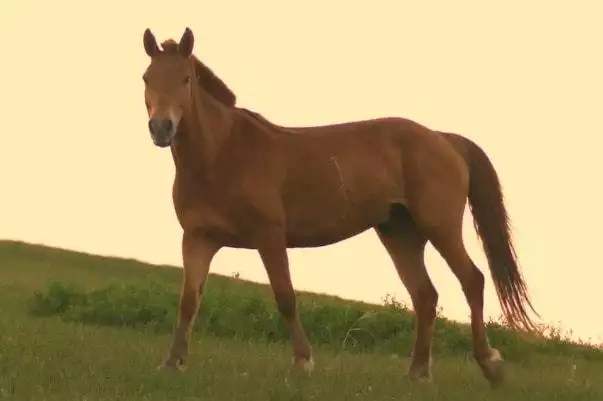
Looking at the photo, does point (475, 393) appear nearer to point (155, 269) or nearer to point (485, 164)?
point (485, 164)

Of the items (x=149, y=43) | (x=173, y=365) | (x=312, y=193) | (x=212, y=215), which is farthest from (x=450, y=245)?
(x=149, y=43)

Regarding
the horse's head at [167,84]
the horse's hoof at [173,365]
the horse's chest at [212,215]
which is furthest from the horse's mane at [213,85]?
the horse's hoof at [173,365]

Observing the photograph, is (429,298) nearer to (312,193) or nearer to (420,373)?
(420,373)

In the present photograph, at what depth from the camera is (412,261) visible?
372 inches

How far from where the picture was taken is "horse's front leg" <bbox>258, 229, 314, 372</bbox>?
8242mm

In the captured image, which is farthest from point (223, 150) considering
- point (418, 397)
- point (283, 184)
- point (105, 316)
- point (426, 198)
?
point (105, 316)

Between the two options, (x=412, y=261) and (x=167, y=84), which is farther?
(x=412, y=261)

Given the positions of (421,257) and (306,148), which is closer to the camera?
(306,148)

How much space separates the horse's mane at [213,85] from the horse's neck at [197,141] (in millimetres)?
239

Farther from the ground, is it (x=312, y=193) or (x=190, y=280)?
(x=312, y=193)

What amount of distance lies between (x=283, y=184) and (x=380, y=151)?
1.09m

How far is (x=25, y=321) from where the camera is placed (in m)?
11.8

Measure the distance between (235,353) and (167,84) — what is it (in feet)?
11.2

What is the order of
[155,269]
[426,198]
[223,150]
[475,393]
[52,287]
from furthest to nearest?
[155,269] < [52,287] < [426,198] < [223,150] < [475,393]
